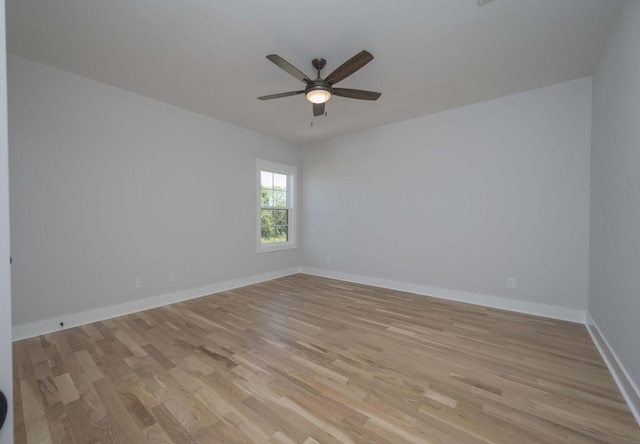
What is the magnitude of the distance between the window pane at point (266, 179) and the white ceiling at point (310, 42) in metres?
1.71

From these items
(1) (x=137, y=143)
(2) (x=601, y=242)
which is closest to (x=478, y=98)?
(2) (x=601, y=242)

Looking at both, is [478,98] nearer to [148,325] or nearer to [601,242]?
[601,242]

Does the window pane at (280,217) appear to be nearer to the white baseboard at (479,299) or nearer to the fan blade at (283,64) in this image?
the white baseboard at (479,299)

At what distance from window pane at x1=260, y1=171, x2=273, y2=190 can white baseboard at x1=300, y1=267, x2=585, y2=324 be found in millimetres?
2130

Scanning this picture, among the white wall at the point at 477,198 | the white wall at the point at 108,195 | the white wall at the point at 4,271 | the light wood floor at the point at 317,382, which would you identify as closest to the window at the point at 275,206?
the white wall at the point at 108,195

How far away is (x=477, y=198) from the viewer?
353cm

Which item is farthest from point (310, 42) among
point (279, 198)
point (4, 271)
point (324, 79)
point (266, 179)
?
point (279, 198)

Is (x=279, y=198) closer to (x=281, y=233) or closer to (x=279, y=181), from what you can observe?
(x=279, y=181)

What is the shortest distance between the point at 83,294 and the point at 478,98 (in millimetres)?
5241

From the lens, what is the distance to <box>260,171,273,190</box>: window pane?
16.0ft

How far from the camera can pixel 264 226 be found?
4.97 meters

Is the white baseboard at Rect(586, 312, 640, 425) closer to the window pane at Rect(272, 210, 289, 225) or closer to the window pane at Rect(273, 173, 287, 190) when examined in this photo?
the window pane at Rect(272, 210, 289, 225)

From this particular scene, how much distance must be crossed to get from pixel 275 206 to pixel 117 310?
293 cm

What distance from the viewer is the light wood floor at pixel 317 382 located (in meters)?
1.46
